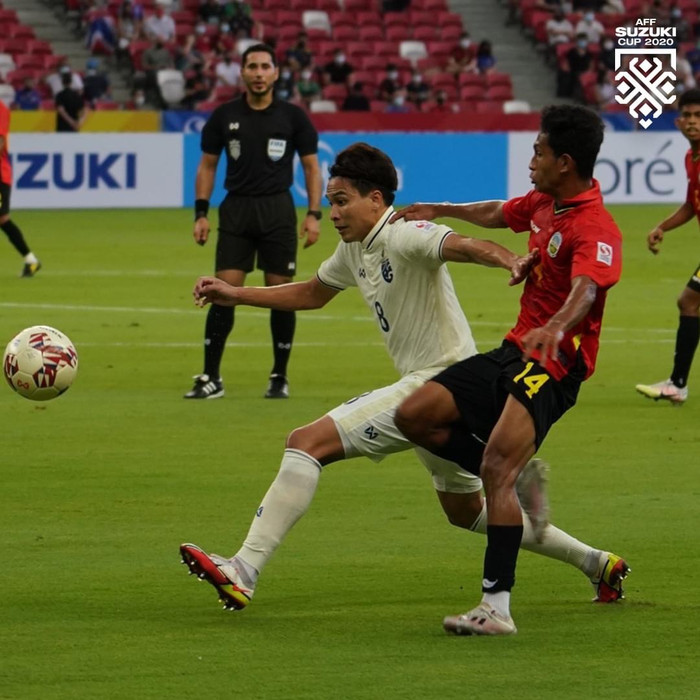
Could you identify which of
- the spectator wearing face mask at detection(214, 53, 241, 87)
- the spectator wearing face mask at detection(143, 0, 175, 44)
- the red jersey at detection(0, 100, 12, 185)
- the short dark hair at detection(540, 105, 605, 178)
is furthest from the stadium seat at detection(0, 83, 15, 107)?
the short dark hair at detection(540, 105, 605, 178)

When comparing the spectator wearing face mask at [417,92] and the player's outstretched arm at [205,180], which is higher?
the player's outstretched arm at [205,180]

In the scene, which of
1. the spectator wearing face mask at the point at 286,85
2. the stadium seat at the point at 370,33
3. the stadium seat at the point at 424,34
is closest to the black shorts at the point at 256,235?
the spectator wearing face mask at the point at 286,85

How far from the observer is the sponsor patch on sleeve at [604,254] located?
245 inches

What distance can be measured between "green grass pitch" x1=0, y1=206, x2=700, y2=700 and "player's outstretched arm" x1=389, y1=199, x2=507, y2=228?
4.88ft

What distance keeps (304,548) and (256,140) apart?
5717 mm

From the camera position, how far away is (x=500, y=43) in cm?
Result: 4009

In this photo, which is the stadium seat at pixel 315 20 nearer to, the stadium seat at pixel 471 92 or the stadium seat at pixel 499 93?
the stadium seat at pixel 471 92

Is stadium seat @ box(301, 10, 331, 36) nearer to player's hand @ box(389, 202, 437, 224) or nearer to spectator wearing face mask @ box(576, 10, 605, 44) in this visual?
spectator wearing face mask @ box(576, 10, 605, 44)

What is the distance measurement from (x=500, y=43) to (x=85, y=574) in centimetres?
3411

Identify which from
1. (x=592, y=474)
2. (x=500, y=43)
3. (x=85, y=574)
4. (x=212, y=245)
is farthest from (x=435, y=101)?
(x=85, y=574)

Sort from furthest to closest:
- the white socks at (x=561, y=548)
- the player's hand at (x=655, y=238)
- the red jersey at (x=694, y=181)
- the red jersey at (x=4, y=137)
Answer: the red jersey at (x=4, y=137), the red jersey at (x=694, y=181), the player's hand at (x=655, y=238), the white socks at (x=561, y=548)

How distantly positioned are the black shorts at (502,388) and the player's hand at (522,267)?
0.35 m

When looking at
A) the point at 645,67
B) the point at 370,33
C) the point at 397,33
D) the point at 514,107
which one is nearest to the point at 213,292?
the point at 514,107

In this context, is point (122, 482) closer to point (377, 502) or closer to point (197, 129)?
point (377, 502)
